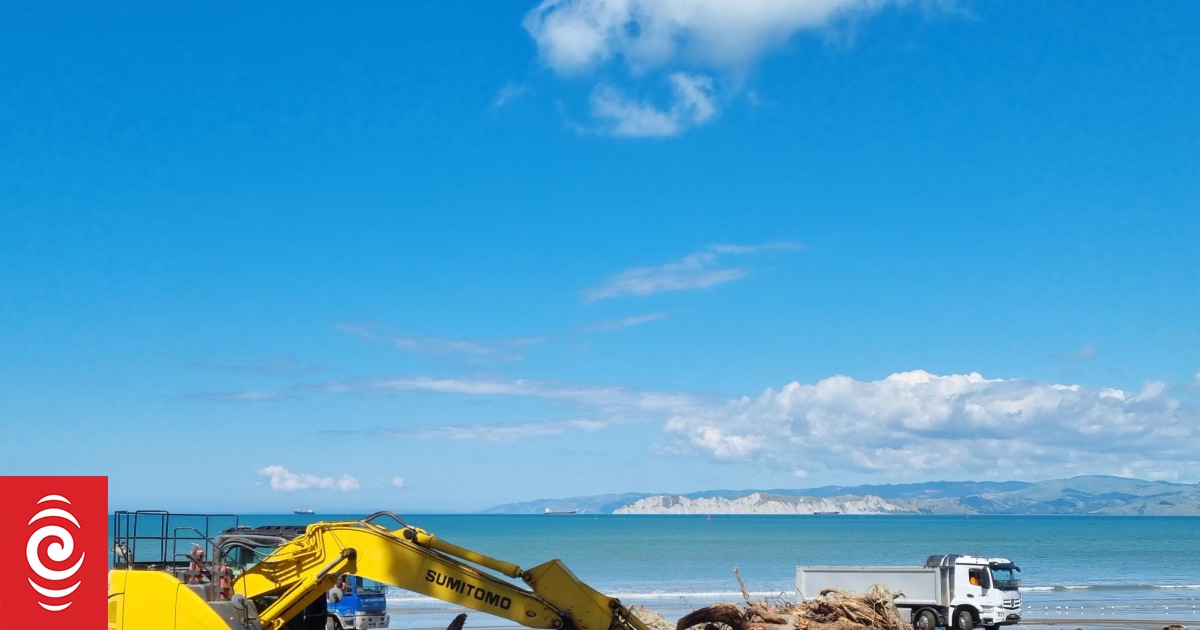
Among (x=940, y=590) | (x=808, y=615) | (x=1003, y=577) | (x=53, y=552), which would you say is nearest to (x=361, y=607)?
(x=808, y=615)

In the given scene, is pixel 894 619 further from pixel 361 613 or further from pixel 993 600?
pixel 361 613

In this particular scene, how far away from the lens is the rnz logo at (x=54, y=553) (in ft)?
38.7

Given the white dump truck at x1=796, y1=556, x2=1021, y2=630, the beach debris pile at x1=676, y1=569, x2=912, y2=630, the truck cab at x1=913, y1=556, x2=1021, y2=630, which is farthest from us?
the truck cab at x1=913, y1=556, x2=1021, y2=630

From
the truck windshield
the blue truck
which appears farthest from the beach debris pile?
the truck windshield

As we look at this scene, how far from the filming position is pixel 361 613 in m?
29.3

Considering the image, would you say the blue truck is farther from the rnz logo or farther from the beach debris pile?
the rnz logo

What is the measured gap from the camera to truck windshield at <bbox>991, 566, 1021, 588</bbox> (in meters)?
33.4

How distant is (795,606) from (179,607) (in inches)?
534

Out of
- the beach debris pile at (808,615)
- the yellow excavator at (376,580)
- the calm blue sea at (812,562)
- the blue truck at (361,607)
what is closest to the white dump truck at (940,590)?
the beach debris pile at (808,615)

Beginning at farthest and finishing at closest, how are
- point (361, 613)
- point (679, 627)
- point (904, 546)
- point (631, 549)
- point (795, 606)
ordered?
point (904, 546) → point (631, 549) → point (361, 613) → point (795, 606) → point (679, 627)

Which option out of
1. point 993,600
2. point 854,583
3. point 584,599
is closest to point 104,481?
point 584,599

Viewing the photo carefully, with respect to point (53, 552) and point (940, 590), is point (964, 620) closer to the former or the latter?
point (940, 590)

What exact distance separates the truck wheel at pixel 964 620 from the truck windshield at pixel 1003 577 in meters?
1.41

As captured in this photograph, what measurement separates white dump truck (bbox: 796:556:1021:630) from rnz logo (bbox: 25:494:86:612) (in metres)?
23.2
